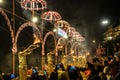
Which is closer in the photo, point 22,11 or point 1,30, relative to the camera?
point 1,30

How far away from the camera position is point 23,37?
93.5 ft

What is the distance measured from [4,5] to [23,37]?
19.5ft

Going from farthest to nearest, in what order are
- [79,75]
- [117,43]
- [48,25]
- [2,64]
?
[117,43], [48,25], [2,64], [79,75]

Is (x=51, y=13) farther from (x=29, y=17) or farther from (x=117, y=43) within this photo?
(x=117, y=43)

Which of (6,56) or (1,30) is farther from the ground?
(1,30)

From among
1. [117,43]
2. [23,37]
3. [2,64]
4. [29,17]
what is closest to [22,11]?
[29,17]

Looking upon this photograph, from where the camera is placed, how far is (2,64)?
2334 centimetres

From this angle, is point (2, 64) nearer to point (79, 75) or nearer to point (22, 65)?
point (22, 65)

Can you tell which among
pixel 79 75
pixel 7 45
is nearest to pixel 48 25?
pixel 7 45

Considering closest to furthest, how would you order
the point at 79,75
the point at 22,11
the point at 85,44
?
1. the point at 79,75
2. the point at 22,11
3. the point at 85,44

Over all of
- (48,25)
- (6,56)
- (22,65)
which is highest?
(48,25)

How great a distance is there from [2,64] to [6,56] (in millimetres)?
883

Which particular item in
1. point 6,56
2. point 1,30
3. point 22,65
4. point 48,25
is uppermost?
point 48,25

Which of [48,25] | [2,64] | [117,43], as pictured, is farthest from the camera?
[117,43]
